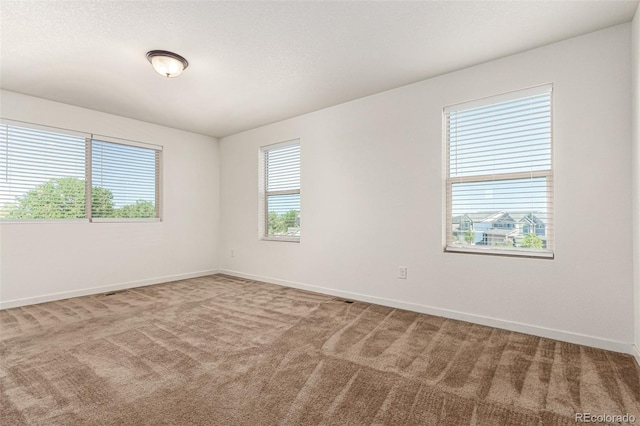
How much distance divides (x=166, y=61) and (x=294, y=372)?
113 inches

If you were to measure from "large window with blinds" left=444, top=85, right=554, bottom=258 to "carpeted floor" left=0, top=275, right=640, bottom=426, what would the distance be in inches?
34.9

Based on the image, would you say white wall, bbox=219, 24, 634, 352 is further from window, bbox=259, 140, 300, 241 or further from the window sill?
window, bbox=259, 140, 300, 241

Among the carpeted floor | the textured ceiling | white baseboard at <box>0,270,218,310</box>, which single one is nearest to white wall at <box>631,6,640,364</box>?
the textured ceiling

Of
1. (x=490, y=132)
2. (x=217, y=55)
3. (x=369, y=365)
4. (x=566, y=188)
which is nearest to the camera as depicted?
(x=369, y=365)

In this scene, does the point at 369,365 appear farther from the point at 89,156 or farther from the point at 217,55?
→ the point at 89,156

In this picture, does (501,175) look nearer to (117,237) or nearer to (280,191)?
(280,191)

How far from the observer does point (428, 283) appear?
3467 mm

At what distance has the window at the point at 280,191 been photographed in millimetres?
4938

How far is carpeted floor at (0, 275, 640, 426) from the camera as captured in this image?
1.74 meters

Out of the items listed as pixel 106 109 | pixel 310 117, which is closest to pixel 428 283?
pixel 310 117

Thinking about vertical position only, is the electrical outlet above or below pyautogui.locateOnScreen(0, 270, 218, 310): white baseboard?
above

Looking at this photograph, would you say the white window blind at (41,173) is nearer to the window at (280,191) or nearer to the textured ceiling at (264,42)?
the textured ceiling at (264,42)

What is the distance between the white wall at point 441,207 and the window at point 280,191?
0.52ft

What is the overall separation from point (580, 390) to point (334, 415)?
5.07 feet
